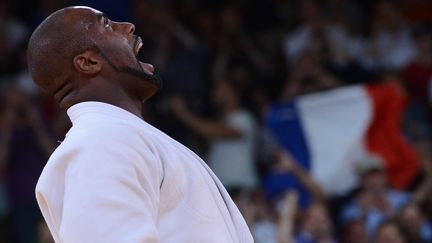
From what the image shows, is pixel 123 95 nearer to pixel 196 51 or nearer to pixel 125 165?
pixel 125 165

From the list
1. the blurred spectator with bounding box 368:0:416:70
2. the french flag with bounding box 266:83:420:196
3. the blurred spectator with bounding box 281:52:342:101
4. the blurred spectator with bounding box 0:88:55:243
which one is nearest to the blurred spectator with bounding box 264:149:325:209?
the french flag with bounding box 266:83:420:196

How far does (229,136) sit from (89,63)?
22.1ft

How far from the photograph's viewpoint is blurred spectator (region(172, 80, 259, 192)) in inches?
370

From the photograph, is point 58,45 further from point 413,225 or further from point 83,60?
point 413,225

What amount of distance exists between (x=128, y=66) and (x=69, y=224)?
452mm

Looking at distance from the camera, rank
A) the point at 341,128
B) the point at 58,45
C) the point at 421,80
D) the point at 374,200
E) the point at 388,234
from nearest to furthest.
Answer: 1. the point at 58,45
2. the point at 388,234
3. the point at 374,200
4. the point at 341,128
5. the point at 421,80

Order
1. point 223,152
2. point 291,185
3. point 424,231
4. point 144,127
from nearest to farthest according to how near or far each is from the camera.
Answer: point 144,127 < point 424,231 < point 291,185 < point 223,152

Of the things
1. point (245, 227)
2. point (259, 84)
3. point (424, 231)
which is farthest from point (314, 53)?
point (245, 227)

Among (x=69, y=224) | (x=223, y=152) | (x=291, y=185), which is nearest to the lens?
(x=69, y=224)

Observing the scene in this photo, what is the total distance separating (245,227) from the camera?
110 inches

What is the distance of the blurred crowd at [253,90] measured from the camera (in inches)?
342

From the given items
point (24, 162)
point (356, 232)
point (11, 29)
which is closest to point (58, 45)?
point (356, 232)

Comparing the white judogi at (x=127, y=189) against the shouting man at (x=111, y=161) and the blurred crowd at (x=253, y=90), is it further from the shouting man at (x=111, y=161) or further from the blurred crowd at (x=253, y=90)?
the blurred crowd at (x=253, y=90)

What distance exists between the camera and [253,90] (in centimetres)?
997
